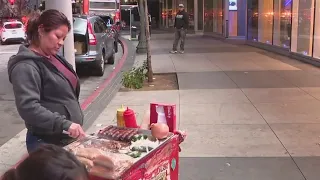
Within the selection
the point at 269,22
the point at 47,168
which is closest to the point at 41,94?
the point at 47,168

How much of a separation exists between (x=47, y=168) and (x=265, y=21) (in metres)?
18.4

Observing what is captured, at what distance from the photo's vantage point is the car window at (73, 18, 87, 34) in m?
11.8

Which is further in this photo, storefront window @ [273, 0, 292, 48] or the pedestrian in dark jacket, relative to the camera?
storefront window @ [273, 0, 292, 48]

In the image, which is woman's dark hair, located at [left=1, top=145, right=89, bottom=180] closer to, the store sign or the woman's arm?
the woman's arm

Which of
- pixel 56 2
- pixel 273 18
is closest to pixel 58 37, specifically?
pixel 56 2

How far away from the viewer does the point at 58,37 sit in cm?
265

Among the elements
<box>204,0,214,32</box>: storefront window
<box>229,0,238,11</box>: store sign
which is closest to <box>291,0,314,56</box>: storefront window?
<box>229,0,238,11</box>: store sign

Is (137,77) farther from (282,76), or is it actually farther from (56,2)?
(56,2)

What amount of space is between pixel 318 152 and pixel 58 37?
402 cm

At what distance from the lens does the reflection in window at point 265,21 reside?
18062mm

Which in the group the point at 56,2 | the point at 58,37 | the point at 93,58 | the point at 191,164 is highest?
the point at 56,2

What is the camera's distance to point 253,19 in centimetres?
2047

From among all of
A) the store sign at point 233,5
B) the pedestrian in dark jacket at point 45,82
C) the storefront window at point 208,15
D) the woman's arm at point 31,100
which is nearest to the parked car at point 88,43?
the pedestrian in dark jacket at point 45,82

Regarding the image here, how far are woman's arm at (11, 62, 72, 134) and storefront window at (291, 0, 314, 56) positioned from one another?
40.4 ft
